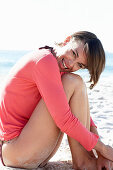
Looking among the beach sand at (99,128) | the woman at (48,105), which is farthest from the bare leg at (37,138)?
the beach sand at (99,128)

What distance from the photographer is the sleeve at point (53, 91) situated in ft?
6.50

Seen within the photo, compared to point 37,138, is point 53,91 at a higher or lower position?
higher

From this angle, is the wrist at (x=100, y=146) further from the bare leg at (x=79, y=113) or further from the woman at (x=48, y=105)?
the bare leg at (x=79, y=113)

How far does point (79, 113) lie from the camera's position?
215cm

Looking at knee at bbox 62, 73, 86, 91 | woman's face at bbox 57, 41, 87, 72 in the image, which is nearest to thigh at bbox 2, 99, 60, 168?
knee at bbox 62, 73, 86, 91

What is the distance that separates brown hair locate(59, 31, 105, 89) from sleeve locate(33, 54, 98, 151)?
281mm

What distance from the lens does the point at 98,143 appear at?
2.18 m

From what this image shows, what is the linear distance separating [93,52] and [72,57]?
6.3 inches

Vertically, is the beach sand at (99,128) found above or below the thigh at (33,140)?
below

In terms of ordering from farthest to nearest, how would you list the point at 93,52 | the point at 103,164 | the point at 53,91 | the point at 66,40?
1. the point at 66,40
2. the point at 103,164
3. the point at 93,52
4. the point at 53,91

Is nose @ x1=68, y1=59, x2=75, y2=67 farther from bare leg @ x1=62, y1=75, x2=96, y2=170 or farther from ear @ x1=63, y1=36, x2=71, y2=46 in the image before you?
ear @ x1=63, y1=36, x2=71, y2=46

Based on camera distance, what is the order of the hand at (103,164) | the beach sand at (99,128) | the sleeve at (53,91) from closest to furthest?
the sleeve at (53,91) → the hand at (103,164) → the beach sand at (99,128)

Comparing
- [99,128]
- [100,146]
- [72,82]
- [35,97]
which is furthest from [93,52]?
[99,128]

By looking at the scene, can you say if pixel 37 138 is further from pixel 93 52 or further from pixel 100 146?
pixel 93 52
